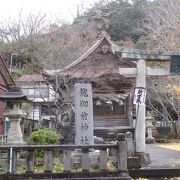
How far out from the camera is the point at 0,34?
41.8 metres

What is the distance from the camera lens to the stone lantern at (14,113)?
12289mm

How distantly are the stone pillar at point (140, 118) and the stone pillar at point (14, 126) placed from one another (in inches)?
167

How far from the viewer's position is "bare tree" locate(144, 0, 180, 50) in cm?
2080

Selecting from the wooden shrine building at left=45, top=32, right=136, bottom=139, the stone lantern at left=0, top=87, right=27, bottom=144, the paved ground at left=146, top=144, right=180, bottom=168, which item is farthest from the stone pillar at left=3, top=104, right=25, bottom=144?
the wooden shrine building at left=45, top=32, right=136, bottom=139

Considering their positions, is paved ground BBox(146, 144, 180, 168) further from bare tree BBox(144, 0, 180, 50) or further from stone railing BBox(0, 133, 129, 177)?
bare tree BBox(144, 0, 180, 50)

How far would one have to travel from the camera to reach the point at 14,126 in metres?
12.6

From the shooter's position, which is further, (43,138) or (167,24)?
(167,24)

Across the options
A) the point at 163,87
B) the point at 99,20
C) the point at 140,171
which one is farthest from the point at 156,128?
the point at 140,171

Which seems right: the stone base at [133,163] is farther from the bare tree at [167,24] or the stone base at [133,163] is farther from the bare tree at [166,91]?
the bare tree at [166,91]

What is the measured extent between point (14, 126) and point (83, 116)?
270 cm

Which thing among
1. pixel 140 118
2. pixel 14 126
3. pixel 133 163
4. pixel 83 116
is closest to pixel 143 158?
pixel 133 163

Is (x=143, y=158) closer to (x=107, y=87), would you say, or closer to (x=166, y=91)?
(x=107, y=87)

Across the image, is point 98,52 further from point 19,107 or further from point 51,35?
point 51,35

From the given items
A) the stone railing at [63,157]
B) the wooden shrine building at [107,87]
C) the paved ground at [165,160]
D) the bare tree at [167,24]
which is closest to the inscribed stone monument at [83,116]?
the paved ground at [165,160]
